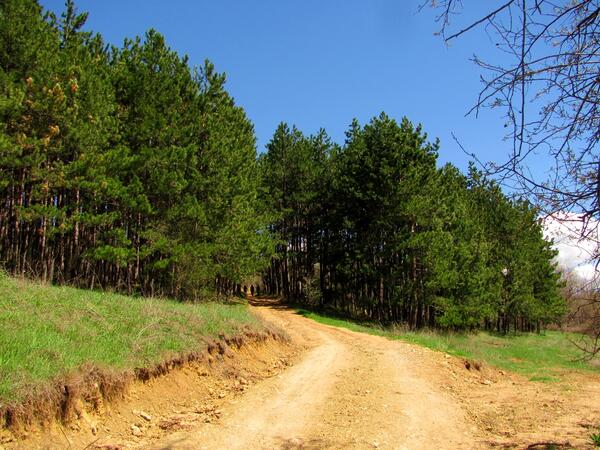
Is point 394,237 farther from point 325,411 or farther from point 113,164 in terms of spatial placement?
point 325,411

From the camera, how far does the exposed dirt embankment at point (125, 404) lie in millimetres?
5555

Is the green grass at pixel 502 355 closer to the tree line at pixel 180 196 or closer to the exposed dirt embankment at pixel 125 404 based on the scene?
the tree line at pixel 180 196

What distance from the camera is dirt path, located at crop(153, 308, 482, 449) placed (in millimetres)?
6582

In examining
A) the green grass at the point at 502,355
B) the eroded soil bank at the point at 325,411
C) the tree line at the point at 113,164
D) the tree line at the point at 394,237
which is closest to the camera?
the eroded soil bank at the point at 325,411

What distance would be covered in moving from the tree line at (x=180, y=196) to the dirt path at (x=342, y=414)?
3.73 m

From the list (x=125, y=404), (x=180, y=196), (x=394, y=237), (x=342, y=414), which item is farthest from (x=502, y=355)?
(x=125, y=404)

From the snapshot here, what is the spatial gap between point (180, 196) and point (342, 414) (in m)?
15.0

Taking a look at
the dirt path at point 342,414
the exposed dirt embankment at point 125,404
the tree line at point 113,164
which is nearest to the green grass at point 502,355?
the dirt path at point 342,414

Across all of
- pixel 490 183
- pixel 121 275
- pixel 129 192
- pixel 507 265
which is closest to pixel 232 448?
pixel 490 183

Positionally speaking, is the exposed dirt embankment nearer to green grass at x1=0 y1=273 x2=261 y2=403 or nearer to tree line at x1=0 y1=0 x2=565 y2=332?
green grass at x1=0 y1=273 x2=261 y2=403

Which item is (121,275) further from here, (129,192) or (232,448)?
(232,448)

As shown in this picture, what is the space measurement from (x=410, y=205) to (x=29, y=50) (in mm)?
21532

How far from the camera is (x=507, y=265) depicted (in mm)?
39375

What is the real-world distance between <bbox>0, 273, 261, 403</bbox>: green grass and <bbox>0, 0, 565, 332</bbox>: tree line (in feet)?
18.8
